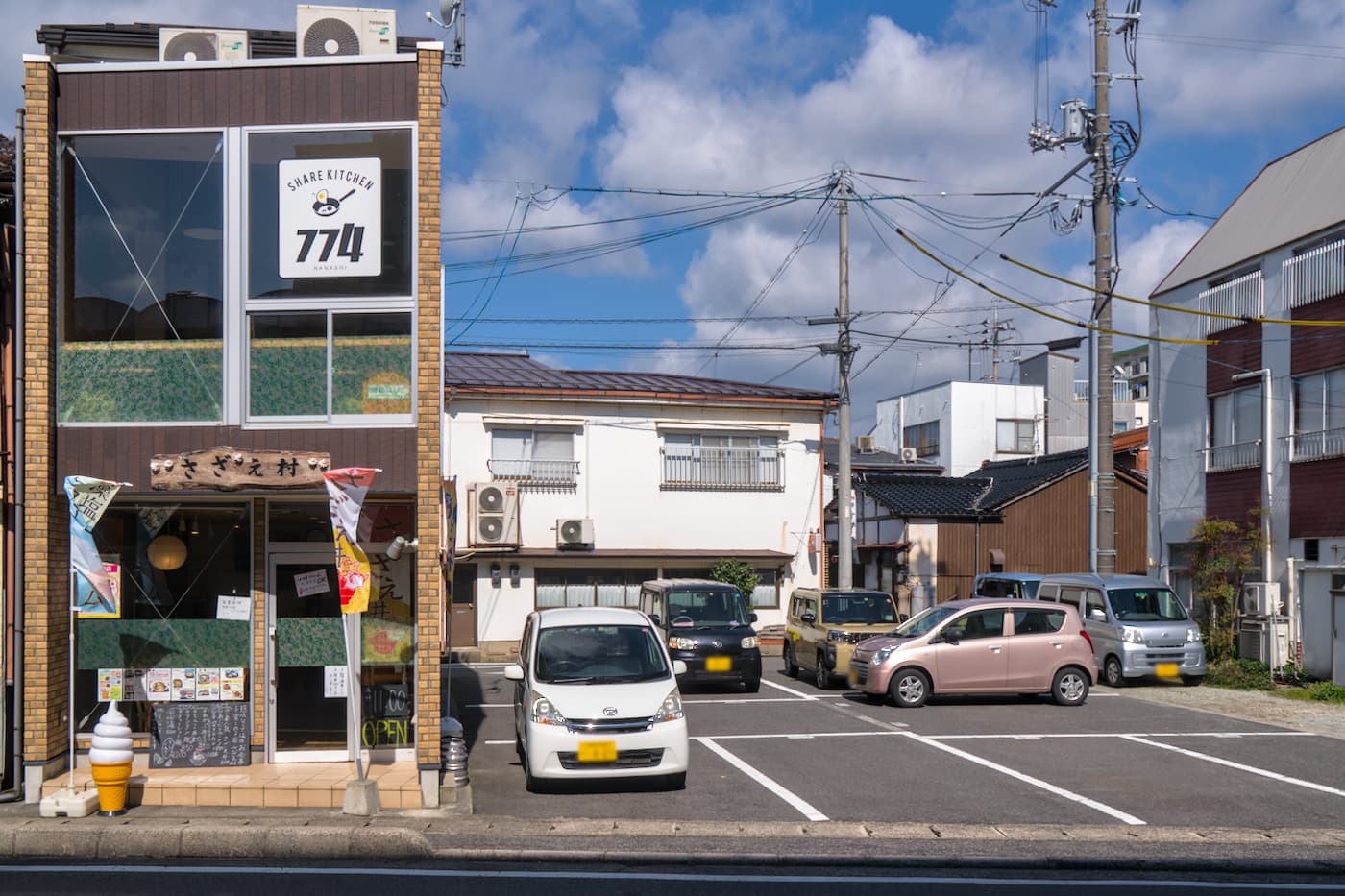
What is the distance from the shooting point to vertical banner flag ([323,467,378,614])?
33.7 feet

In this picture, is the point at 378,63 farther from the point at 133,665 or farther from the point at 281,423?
the point at 133,665

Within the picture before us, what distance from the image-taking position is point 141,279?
36.8 feet

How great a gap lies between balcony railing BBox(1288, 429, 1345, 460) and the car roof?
13723 mm

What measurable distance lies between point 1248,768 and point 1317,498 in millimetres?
9453

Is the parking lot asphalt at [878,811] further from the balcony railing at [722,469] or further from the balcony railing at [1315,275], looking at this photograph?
the balcony railing at [722,469]

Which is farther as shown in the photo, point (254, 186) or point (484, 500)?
point (484, 500)

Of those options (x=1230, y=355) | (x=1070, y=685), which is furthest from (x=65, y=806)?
(x=1230, y=355)

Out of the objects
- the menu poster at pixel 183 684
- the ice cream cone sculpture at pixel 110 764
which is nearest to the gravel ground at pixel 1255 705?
the menu poster at pixel 183 684

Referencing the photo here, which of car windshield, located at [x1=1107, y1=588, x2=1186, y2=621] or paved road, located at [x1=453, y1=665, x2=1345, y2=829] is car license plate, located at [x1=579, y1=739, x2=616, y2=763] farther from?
car windshield, located at [x1=1107, y1=588, x2=1186, y2=621]

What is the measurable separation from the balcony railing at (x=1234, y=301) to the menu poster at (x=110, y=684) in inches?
786

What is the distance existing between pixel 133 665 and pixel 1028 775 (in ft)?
29.8

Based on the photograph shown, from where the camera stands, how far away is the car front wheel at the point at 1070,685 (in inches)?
698

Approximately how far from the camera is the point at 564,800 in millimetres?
11156

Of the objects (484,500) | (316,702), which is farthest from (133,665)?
(484,500)
